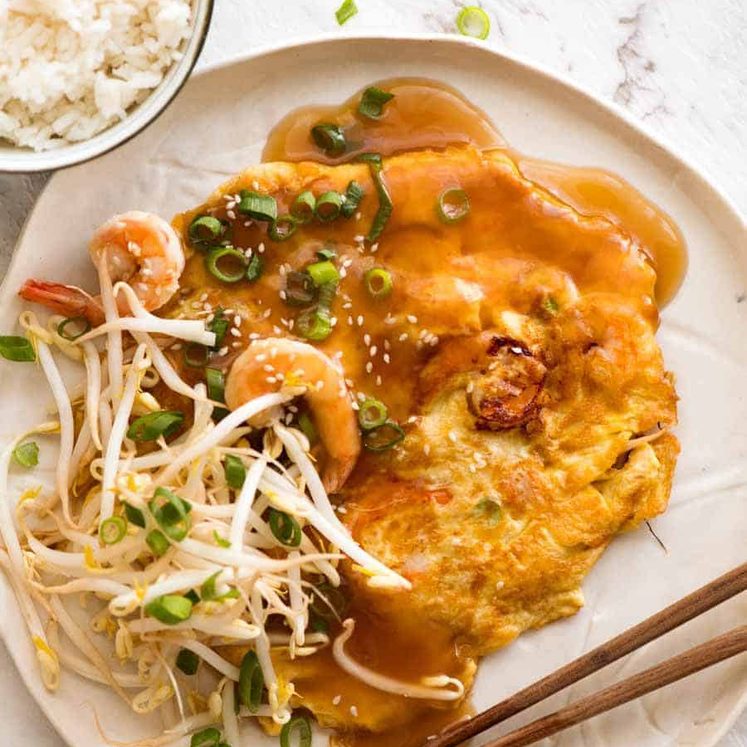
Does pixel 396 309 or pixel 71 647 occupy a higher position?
pixel 396 309

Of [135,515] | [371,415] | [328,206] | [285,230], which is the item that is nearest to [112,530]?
[135,515]

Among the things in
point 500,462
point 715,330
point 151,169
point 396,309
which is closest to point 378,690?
point 500,462

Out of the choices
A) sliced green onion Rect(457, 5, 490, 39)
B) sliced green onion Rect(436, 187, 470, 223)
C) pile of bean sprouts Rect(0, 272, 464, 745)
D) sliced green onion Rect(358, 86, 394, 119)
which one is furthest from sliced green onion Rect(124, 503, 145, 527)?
sliced green onion Rect(457, 5, 490, 39)

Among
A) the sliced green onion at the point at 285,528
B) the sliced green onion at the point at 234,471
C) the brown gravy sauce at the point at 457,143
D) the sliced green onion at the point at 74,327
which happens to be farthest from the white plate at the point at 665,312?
the sliced green onion at the point at 285,528

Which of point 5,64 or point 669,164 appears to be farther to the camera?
point 669,164

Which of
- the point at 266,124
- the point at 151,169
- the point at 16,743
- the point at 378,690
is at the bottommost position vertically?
the point at 16,743

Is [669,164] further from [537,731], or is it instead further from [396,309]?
[537,731]

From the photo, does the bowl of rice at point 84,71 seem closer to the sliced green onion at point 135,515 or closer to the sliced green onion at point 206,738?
the sliced green onion at point 135,515
